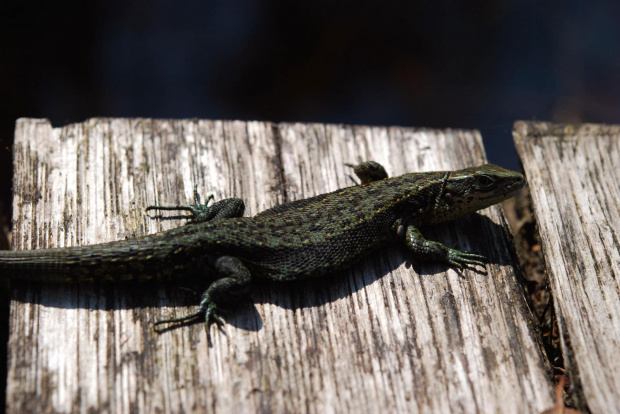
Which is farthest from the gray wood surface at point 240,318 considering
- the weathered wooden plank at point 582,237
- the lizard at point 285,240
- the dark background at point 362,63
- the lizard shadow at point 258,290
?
the dark background at point 362,63

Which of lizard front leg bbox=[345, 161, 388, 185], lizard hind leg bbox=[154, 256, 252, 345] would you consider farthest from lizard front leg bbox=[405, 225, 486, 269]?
lizard hind leg bbox=[154, 256, 252, 345]

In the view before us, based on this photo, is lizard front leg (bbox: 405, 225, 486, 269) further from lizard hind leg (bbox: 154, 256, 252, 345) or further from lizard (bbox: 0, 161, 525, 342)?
lizard hind leg (bbox: 154, 256, 252, 345)

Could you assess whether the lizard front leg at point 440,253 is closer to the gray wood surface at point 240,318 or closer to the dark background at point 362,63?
the gray wood surface at point 240,318

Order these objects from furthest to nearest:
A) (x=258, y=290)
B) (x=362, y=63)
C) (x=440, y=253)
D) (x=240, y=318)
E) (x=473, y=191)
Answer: (x=362, y=63) < (x=473, y=191) < (x=440, y=253) < (x=258, y=290) < (x=240, y=318)

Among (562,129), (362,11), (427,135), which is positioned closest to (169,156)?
(427,135)

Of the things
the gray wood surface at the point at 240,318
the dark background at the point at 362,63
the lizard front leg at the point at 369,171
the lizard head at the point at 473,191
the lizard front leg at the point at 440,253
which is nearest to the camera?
the gray wood surface at the point at 240,318

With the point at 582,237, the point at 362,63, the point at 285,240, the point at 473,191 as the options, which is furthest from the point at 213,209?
the point at 362,63

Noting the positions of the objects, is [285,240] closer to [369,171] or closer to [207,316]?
[207,316]
